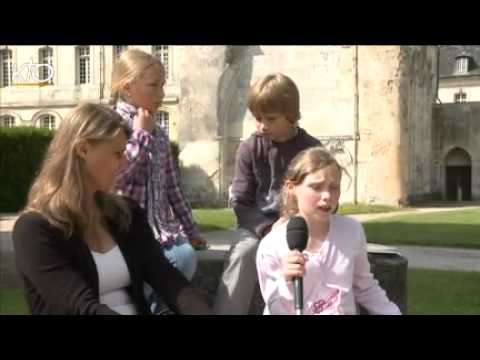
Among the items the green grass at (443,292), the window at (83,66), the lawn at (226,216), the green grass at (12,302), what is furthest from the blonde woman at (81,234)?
the window at (83,66)

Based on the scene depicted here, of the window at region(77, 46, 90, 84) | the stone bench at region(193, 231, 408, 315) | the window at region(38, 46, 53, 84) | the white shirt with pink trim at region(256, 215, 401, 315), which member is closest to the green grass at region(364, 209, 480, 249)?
the stone bench at region(193, 231, 408, 315)

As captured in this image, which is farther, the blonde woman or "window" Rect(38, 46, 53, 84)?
"window" Rect(38, 46, 53, 84)

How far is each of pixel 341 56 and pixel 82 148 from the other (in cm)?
2221

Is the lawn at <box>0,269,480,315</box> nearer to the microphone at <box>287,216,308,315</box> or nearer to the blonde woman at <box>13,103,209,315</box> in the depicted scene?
the blonde woman at <box>13,103,209,315</box>

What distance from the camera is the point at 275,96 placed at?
3.62 metres

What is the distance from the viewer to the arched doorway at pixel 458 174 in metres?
27.4

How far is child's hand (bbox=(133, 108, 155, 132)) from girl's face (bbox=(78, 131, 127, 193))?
0.84m

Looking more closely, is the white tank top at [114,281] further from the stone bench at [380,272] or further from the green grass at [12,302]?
the green grass at [12,302]

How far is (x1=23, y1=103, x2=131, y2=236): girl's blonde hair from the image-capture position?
267 centimetres

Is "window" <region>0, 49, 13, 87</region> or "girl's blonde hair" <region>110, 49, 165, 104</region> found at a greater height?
"window" <region>0, 49, 13, 87</region>

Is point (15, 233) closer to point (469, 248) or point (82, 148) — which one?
point (82, 148)

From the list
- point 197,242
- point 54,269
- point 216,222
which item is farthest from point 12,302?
point 216,222

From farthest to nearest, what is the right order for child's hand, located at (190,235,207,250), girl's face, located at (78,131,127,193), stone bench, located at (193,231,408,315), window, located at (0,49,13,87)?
1. window, located at (0,49,13,87)
2. stone bench, located at (193,231,408,315)
3. child's hand, located at (190,235,207,250)
4. girl's face, located at (78,131,127,193)

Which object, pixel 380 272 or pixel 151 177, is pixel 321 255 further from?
pixel 380 272
